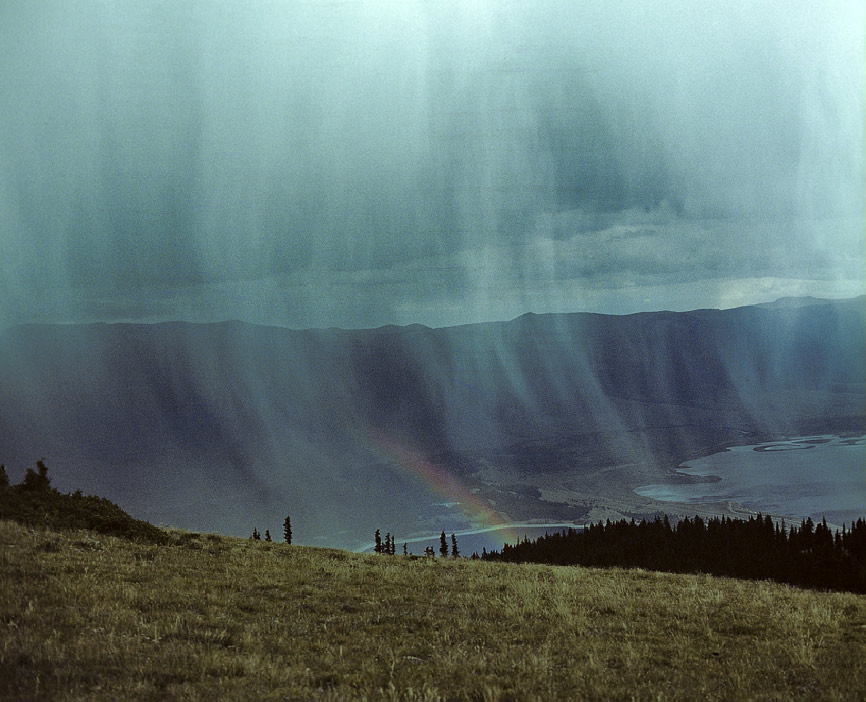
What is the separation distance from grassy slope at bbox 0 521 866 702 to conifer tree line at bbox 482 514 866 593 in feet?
241

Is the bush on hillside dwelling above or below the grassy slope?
above

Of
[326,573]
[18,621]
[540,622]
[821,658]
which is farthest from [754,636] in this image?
[18,621]

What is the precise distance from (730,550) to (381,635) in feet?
453

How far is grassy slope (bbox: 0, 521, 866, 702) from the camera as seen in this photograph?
34.8 ft

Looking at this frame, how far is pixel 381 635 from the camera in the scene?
14172mm

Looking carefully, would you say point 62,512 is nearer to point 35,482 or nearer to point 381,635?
point 35,482

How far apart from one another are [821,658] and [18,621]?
1523 centimetres

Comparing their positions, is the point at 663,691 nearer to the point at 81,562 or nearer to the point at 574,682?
the point at 574,682

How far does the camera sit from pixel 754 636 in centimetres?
1559

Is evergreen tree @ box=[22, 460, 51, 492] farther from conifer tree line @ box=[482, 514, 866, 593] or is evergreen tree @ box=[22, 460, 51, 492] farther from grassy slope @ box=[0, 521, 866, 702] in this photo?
conifer tree line @ box=[482, 514, 866, 593]

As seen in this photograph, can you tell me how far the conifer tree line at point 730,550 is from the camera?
10675 cm

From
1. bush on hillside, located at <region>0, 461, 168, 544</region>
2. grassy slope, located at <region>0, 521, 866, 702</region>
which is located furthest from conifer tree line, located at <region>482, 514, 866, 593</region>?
grassy slope, located at <region>0, 521, 866, 702</region>

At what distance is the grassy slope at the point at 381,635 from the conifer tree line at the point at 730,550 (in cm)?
7356

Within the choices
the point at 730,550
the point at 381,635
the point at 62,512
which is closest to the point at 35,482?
the point at 62,512
